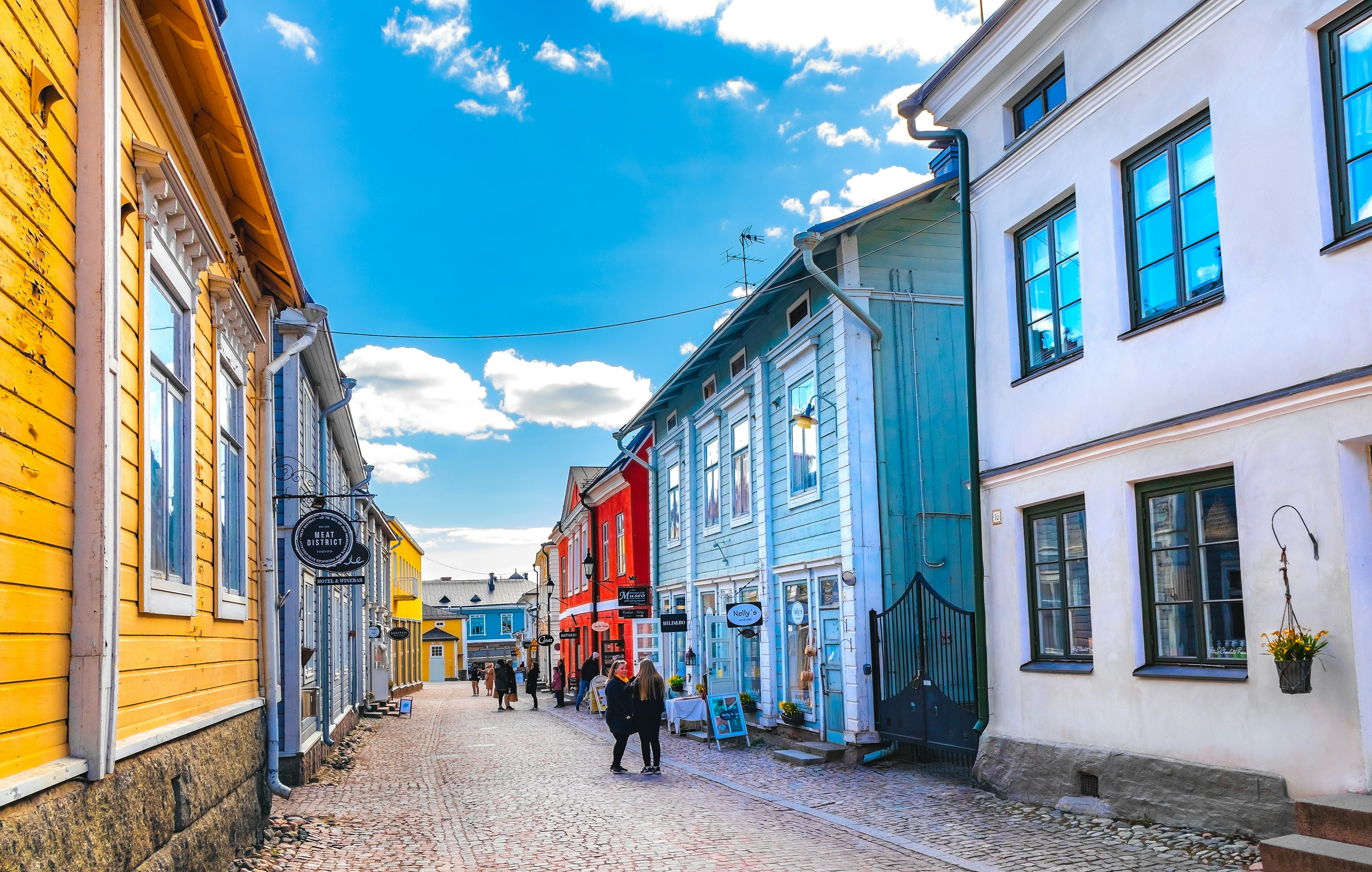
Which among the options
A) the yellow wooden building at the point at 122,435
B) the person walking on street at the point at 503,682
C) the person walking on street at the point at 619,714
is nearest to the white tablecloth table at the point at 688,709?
the person walking on street at the point at 619,714

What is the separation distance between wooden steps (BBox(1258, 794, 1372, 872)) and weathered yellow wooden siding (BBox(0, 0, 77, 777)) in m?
6.51

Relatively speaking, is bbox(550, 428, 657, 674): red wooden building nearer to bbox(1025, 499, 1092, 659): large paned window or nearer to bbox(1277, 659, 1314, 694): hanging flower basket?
bbox(1025, 499, 1092, 659): large paned window

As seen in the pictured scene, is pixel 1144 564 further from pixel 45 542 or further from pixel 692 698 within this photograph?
pixel 692 698

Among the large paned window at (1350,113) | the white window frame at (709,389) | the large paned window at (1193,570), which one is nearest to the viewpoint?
the large paned window at (1350,113)

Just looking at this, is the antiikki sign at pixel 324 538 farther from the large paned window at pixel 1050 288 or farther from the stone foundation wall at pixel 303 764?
the large paned window at pixel 1050 288

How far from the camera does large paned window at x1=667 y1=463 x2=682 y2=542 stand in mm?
23844

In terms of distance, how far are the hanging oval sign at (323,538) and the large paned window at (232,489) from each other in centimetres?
293

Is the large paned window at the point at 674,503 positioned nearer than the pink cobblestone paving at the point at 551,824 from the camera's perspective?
No

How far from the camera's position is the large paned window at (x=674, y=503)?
78.2 feet

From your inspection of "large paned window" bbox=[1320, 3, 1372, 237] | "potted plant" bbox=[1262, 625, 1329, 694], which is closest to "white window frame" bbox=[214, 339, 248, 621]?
"potted plant" bbox=[1262, 625, 1329, 694]

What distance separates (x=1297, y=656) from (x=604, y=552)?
27015mm

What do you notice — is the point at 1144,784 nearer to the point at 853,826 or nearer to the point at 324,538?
the point at 853,826

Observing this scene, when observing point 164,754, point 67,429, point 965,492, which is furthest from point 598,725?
point 67,429

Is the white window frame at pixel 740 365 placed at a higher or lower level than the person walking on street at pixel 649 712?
higher
